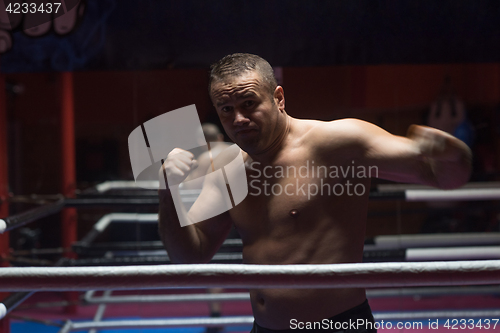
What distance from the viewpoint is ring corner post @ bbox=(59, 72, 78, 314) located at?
237cm

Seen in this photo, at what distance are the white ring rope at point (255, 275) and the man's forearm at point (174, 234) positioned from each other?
269mm

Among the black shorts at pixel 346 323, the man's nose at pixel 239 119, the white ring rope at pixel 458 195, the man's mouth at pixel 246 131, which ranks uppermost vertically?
the man's nose at pixel 239 119

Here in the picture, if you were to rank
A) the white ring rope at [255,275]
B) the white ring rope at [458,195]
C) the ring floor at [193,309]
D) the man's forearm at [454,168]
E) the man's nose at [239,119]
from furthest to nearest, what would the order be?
the ring floor at [193,309]
the white ring rope at [458,195]
the man's nose at [239,119]
the man's forearm at [454,168]
the white ring rope at [255,275]

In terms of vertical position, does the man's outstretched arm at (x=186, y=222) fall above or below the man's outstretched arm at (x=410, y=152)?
below

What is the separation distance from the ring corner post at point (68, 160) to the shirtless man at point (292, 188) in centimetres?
172

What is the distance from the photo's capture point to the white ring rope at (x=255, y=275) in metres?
0.64

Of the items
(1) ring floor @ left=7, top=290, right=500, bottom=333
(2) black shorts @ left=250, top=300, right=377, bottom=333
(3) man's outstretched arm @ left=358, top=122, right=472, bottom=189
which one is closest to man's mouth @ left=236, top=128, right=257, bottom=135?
(3) man's outstretched arm @ left=358, top=122, right=472, bottom=189

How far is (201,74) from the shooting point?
5.58 ft

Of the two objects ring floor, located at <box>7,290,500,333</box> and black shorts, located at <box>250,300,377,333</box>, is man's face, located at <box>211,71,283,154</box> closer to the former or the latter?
black shorts, located at <box>250,300,377,333</box>

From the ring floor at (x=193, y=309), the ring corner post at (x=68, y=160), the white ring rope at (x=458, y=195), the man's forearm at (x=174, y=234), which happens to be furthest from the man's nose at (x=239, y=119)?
the ring corner post at (x=68, y=160)

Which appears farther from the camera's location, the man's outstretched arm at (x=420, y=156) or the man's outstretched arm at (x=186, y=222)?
the man's outstretched arm at (x=186, y=222)

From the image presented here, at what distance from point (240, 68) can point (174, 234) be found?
418 mm

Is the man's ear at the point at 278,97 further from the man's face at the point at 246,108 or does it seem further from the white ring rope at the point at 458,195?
the white ring rope at the point at 458,195

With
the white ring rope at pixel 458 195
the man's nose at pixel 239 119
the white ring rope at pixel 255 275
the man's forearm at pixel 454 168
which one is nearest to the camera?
the white ring rope at pixel 255 275
